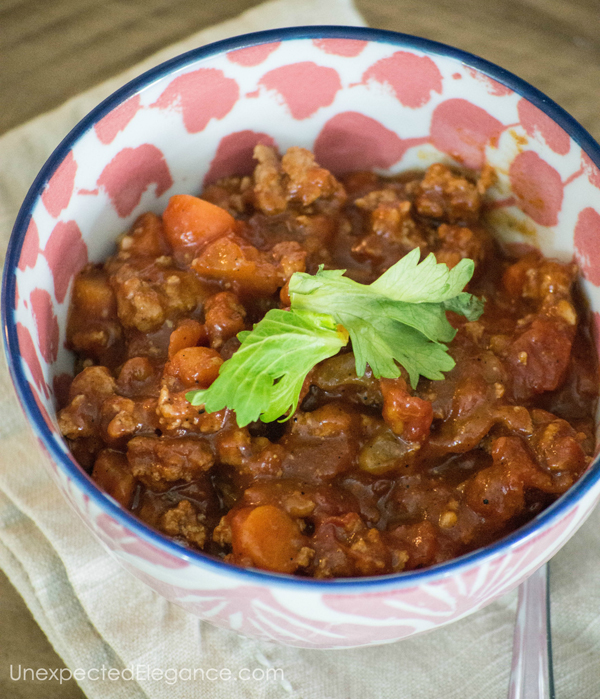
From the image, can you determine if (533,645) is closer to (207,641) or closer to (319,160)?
(207,641)

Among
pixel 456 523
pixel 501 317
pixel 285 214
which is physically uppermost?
pixel 285 214

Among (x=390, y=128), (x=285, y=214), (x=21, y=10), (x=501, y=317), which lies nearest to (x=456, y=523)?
(x=501, y=317)

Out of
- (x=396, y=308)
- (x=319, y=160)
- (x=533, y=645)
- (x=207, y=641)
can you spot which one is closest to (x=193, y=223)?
(x=319, y=160)

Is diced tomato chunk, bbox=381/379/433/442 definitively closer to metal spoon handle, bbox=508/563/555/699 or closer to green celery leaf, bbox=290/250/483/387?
green celery leaf, bbox=290/250/483/387

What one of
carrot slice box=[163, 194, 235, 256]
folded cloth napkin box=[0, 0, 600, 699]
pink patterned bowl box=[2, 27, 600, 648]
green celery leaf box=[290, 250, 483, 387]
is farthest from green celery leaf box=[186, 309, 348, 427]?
folded cloth napkin box=[0, 0, 600, 699]

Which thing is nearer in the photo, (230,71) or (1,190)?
(230,71)

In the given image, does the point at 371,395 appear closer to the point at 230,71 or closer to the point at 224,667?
the point at 224,667
